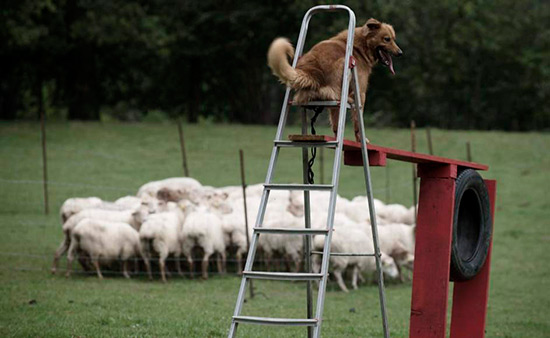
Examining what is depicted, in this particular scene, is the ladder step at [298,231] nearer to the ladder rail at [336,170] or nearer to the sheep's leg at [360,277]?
the ladder rail at [336,170]

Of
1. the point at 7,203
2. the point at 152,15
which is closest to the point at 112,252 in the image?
the point at 7,203

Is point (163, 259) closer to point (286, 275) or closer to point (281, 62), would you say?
point (281, 62)

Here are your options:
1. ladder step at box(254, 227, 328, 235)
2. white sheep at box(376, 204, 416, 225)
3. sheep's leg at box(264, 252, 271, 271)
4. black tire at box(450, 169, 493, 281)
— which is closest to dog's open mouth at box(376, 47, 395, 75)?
black tire at box(450, 169, 493, 281)

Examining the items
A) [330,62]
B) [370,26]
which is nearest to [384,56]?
[370,26]

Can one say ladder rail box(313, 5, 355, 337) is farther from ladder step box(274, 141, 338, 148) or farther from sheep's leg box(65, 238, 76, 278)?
sheep's leg box(65, 238, 76, 278)

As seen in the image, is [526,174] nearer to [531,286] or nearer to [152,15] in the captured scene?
[531,286]

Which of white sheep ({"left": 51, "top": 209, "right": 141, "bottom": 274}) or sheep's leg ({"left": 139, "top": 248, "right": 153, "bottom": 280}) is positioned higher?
white sheep ({"left": 51, "top": 209, "right": 141, "bottom": 274})

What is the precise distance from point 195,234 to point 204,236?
0.16 m

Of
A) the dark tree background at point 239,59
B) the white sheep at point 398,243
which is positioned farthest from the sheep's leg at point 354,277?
the dark tree background at point 239,59

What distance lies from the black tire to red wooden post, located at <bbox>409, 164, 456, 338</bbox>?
0.35 metres

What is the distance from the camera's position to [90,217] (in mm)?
14297

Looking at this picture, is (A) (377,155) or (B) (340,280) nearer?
(A) (377,155)

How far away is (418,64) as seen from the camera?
42.3 m

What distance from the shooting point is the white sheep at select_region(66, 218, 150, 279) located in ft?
44.4
